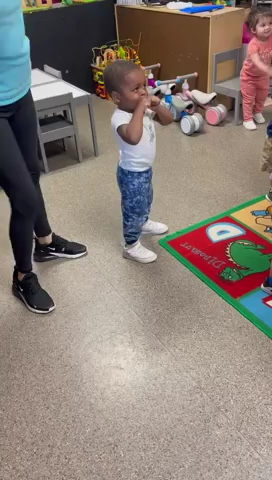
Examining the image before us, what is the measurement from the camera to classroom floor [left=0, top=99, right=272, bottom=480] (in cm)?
110

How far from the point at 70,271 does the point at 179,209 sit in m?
0.63

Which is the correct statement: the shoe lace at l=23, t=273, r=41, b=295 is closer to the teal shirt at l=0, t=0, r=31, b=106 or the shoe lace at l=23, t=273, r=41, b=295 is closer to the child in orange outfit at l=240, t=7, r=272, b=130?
the teal shirt at l=0, t=0, r=31, b=106

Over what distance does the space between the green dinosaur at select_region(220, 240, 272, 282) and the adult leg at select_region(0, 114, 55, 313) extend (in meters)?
0.67

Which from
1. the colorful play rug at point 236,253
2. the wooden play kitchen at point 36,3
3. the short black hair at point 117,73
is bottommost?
the colorful play rug at point 236,253

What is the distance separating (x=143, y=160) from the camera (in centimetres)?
152

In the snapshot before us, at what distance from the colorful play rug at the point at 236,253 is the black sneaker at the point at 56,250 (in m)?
0.36

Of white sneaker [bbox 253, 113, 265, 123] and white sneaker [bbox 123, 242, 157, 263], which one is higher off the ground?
white sneaker [bbox 123, 242, 157, 263]

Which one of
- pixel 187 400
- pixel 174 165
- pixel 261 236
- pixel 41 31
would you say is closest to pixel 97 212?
pixel 174 165

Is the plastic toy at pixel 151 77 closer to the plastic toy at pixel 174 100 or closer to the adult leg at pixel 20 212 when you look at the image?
the plastic toy at pixel 174 100

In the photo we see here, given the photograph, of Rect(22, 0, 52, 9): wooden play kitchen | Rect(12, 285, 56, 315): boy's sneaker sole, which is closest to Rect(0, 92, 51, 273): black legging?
Rect(12, 285, 56, 315): boy's sneaker sole

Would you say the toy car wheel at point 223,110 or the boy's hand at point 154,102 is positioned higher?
the boy's hand at point 154,102

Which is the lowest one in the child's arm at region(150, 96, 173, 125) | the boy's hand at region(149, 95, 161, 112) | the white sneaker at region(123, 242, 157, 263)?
the white sneaker at region(123, 242, 157, 263)

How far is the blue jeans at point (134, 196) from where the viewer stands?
1.57 m

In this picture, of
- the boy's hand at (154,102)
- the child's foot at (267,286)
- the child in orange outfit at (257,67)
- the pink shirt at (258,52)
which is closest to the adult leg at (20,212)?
the boy's hand at (154,102)
